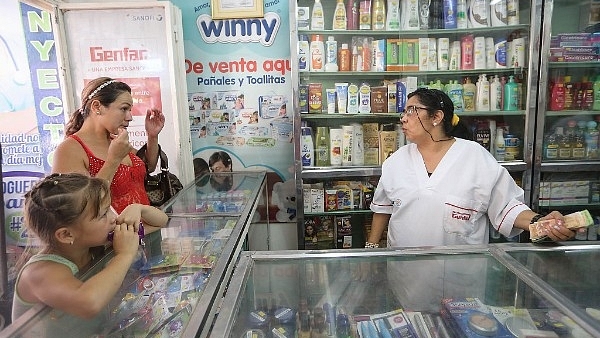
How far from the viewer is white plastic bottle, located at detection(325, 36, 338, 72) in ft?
10.8

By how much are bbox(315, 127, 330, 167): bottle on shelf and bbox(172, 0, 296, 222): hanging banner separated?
346mm

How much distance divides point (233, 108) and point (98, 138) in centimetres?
161

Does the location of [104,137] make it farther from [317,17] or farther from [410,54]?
[410,54]

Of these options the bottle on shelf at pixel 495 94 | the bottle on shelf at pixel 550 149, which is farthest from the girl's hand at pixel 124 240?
the bottle on shelf at pixel 550 149

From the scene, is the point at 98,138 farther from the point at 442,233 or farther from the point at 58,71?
the point at 442,233

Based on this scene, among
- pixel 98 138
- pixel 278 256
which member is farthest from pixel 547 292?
pixel 98 138

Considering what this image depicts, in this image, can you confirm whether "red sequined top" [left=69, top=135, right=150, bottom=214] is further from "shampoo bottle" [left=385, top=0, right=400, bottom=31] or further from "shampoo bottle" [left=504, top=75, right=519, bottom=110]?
"shampoo bottle" [left=504, top=75, right=519, bottom=110]

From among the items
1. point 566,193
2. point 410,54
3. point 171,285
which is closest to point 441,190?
point 171,285

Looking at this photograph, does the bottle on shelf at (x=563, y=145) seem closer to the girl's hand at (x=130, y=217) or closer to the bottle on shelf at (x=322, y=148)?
the bottle on shelf at (x=322, y=148)

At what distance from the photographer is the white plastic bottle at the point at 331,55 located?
328cm

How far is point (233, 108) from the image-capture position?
3.64 metres

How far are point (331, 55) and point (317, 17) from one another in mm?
306

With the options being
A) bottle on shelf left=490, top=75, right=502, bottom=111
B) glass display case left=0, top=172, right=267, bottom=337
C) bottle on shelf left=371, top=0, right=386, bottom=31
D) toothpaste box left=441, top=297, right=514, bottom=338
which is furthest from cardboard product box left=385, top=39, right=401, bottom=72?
toothpaste box left=441, top=297, right=514, bottom=338

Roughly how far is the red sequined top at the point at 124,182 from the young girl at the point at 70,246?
693mm
